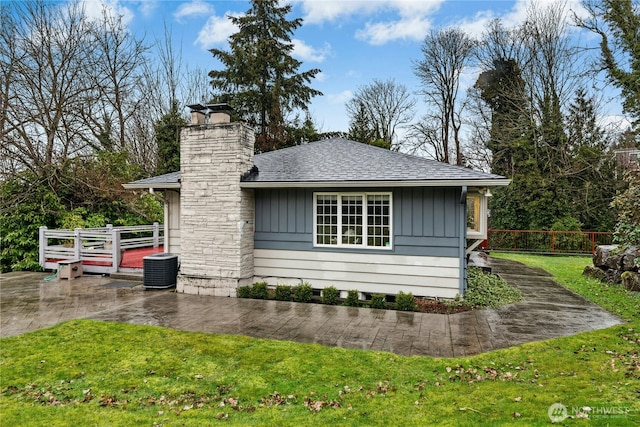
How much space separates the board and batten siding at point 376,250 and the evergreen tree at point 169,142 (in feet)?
34.8

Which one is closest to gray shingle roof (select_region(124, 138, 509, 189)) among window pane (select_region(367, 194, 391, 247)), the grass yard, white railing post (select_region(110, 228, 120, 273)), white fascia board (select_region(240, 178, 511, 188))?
white fascia board (select_region(240, 178, 511, 188))

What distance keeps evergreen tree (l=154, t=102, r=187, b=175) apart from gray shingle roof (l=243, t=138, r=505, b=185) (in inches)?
348

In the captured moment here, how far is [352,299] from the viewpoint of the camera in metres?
7.16

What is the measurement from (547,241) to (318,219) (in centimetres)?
1369

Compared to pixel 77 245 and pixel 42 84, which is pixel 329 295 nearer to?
pixel 77 245

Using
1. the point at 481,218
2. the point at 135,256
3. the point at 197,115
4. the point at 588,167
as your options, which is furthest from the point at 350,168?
the point at 588,167

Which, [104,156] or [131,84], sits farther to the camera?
[131,84]

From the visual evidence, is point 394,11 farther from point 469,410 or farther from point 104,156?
point 469,410

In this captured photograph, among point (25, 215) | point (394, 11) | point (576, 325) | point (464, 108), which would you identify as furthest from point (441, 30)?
point (25, 215)

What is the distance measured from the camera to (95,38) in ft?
46.9

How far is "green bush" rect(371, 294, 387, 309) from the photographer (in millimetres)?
6918

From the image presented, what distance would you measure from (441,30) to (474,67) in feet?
10.3

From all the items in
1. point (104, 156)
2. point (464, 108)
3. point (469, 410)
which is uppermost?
point (464, 108)

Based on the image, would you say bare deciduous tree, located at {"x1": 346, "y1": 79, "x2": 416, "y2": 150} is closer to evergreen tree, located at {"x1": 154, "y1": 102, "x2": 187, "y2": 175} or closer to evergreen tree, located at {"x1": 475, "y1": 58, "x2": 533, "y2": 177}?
evergreen tree, located at {"x1": 475, "y1": 58, "x2": 533, "y2": 177}
